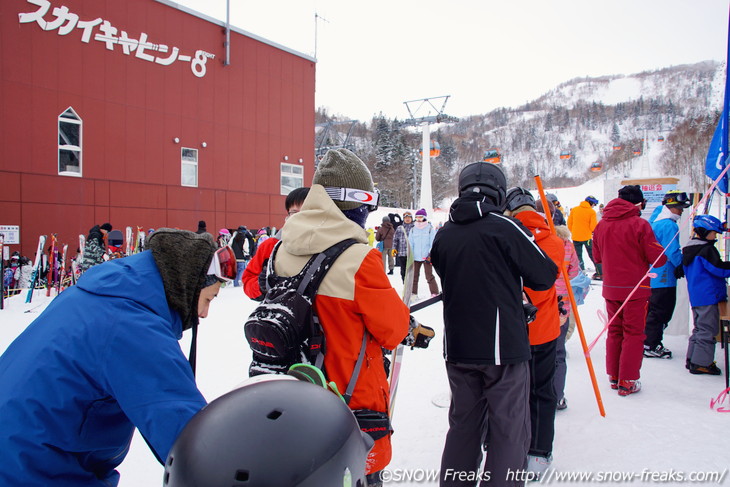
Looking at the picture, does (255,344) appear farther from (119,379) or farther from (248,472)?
(248,472)

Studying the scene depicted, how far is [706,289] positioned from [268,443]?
208 inches

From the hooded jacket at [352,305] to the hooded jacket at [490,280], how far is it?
67 centimetres

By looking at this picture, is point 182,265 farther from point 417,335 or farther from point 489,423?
point 489,423

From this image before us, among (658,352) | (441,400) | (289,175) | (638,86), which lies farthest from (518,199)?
(638,86)

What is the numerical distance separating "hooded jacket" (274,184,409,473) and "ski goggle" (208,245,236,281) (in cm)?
27

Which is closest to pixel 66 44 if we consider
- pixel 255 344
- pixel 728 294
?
pixel 255 344

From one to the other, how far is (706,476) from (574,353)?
2.68m

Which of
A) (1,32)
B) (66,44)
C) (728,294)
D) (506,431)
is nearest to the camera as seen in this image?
(506,431)

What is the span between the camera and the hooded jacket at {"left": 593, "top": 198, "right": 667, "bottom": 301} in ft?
13.1

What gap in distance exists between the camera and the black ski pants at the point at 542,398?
282cm

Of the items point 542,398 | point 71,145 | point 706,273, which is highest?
point 71,145

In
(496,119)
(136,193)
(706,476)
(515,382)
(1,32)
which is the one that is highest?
(496,119)

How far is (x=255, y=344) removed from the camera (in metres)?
1.72

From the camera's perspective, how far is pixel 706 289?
4.62 metres
